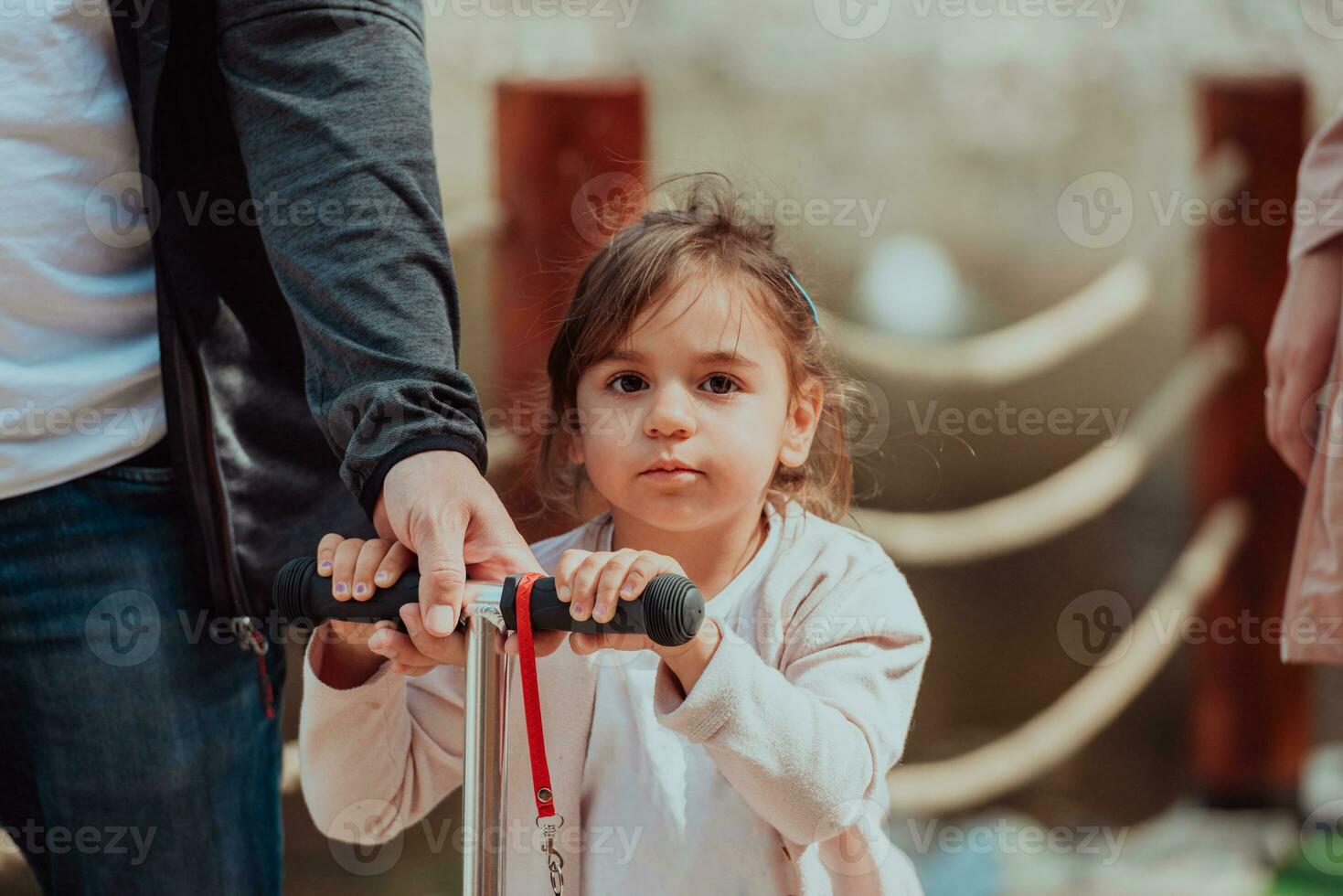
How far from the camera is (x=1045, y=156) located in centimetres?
290

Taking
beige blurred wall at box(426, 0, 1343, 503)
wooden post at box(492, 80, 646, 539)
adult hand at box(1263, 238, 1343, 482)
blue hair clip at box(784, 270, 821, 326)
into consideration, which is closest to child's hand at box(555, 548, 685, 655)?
blue hair clip at box(784, 270, 821, 326)

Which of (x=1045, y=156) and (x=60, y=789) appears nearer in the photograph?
(x=60, y=789)

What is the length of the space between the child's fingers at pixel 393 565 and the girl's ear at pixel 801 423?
478 mm

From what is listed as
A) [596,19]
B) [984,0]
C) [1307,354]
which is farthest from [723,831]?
[984,0]

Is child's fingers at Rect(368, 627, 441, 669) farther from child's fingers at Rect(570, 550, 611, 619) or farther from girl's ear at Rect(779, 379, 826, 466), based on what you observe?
girl's ear at Rect(779, 379, 826, 466)

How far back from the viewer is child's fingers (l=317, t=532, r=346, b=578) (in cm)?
107

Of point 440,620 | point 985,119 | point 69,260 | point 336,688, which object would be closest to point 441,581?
point 440,620

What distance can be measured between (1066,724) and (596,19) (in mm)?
1687

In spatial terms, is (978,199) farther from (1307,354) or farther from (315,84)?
(315,84)

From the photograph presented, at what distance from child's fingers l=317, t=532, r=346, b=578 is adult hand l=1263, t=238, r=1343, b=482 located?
3.56ft

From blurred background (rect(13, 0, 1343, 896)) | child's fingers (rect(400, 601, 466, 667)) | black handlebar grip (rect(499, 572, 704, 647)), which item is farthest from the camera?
blurred background (rect(13, 0, 1343, 896))

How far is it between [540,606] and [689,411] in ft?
1.19

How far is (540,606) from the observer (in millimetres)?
985

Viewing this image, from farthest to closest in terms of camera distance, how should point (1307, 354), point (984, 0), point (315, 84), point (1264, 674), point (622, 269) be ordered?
point (1264, 674) < point (984, 0) < point (1307, 354) < point (622, 269) < point (315, 84)
